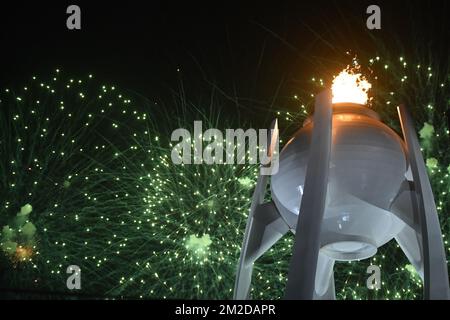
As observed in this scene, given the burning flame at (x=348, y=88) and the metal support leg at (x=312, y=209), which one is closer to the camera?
the metal support leg at (x=312, y=209)

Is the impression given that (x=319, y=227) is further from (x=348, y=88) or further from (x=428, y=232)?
(x=348, y=88)

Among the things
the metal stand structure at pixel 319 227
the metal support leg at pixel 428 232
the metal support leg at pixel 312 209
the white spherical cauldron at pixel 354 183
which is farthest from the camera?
the white spherical cauldron at pixel 354 183

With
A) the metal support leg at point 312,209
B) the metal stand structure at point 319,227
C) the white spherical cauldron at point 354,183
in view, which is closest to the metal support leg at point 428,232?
the metal stand structure at point 319,227

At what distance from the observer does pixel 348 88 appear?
1288 centimetres

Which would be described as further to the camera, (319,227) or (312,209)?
(312,209)

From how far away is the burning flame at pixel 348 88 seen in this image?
41.6ft

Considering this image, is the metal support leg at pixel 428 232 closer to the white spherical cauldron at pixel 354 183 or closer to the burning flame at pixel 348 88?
the white spherical cauldron at pixel 354 183

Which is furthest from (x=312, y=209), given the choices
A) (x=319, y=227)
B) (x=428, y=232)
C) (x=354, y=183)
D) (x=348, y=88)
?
(x=348, y=88)

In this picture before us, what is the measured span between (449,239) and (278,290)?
606 cm

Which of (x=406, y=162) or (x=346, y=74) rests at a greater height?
(x=346, y=74)

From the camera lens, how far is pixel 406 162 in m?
11.2

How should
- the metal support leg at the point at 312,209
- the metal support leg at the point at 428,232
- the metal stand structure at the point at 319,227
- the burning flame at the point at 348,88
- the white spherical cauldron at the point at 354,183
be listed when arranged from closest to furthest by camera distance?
the metal support leg at the point at 312,209 → the metal stand structure at the point at 319,227 → the metal support leg at the point at 428,232 → the white spherical cauldron at the point at 354,183 → the burning flame at the point at 348,88
